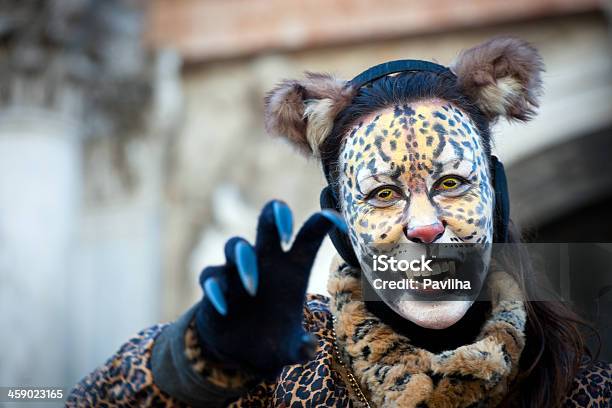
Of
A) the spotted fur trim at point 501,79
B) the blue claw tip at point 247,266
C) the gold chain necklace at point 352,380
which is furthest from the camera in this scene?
the spotted fur trim at point 501,79

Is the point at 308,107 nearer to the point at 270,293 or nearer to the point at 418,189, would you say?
the point at 418,189

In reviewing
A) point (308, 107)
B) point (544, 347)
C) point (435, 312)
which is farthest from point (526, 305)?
point (308, 107)

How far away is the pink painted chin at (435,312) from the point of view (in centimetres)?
167

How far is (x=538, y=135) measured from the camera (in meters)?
5.11

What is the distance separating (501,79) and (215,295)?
2.58 feet

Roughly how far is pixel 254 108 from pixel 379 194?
3714 mm

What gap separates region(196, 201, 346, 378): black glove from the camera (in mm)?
1366

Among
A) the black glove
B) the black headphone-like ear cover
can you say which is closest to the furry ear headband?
the black headphone-like ear cover

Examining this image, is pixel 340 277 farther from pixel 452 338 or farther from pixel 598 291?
pixel 598 291

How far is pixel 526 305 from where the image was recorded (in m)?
1.78

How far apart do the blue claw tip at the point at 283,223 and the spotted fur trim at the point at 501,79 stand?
62cm

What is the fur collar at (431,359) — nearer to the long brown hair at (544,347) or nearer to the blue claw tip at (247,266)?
the long brown hair at (544,347)

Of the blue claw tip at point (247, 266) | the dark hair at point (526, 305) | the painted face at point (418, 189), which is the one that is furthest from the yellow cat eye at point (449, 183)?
the blue claw tip at point (247, 266)

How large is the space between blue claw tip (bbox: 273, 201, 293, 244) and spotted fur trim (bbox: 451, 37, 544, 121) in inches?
24.6
